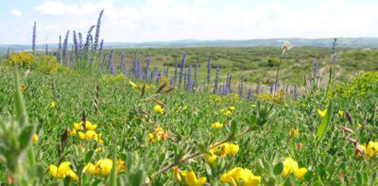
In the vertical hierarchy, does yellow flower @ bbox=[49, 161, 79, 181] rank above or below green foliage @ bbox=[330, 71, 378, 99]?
above

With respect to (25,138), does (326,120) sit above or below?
below

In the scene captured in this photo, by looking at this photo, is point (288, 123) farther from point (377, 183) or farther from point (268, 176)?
point (268, 176)

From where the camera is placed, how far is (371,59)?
36.4 metres

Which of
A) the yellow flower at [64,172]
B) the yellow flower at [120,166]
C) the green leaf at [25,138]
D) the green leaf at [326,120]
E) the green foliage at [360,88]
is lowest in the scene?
the green foliage at [360,88]

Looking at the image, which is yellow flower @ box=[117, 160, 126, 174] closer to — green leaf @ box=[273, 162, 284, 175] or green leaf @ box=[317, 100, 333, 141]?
green leaf @ box=[273, 162, 284, 175]

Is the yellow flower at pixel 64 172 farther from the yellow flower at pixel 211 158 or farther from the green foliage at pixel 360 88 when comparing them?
the green foliage at pixel 360 88

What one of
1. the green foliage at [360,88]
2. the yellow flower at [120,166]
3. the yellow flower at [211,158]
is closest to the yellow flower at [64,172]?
the yellow flower at [120,166]

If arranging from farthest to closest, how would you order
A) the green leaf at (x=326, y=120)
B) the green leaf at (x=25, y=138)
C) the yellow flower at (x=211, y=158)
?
the green leaf at (x=326, y=120) → the yellow flower at (x=211, y=158) → the green leaf at (x=25, y=138)

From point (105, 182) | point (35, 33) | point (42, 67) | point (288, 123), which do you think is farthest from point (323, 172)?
point (35, 33)

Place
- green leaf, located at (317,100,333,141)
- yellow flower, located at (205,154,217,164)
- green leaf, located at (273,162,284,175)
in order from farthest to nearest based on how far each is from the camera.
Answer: green leaf, located at (317,100,333,141) < yellow flower, located at (205,154,217,164) < green leaf, located at (273,162,284,175)

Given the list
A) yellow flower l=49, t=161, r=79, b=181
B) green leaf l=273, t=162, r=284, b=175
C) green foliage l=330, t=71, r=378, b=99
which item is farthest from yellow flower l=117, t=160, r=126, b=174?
green foliage l=330, t=71, r=378, b=99

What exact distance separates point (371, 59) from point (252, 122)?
39815mm

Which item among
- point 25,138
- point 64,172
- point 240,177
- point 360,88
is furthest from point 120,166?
point 360,88

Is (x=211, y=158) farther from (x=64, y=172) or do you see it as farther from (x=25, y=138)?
(x=25, y=138)
